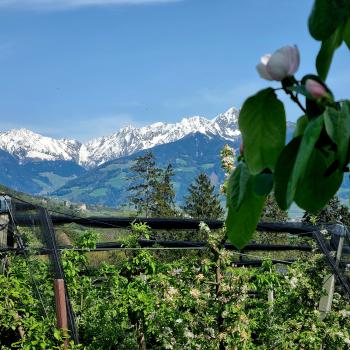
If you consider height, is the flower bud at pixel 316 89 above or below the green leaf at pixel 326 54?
below

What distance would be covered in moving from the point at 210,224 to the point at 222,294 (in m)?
1.34

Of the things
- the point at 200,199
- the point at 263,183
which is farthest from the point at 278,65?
the point at 200,199

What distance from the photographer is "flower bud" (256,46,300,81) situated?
0.54 m

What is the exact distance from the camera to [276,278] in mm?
6781

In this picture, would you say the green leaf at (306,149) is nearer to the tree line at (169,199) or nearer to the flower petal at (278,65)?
the flower petal at (278,65)

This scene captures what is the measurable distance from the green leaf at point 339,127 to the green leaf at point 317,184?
68mm

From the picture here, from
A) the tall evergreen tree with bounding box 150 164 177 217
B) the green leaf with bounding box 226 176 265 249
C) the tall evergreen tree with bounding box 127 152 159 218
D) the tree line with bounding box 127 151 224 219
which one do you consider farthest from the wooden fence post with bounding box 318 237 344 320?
the tall evergreen tree with bounding box 127 152 159 218

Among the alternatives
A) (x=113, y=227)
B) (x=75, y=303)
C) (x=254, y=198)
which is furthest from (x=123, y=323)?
(x=254, y=198)

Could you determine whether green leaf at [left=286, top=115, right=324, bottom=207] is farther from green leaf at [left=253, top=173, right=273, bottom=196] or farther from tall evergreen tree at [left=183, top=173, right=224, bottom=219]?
tall evergreen tree at [left=183, top=173, right=224, bottom=219]

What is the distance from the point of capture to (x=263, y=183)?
589mm

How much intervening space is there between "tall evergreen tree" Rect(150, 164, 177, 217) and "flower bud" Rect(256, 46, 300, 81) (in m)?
48.5

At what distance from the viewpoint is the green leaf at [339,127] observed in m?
0.51

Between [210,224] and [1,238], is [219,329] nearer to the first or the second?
[210,224]

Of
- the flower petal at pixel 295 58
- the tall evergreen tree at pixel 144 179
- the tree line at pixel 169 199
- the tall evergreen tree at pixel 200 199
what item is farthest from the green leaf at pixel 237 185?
the tall evergreen tree at pixel 144 179
